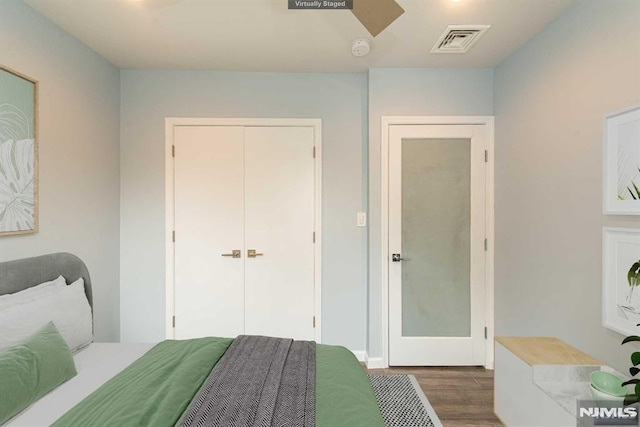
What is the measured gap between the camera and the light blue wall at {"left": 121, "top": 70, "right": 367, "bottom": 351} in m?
2.85

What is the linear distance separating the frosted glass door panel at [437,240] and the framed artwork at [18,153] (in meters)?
2.69

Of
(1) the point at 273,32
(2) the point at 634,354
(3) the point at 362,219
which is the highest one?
(1) the point at 273,32

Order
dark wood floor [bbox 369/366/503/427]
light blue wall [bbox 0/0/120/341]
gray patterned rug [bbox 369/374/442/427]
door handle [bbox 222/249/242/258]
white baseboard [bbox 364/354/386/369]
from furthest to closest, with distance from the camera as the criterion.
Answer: door handle [bbox 222/249/242/258] < white baseboard [bbox 364/354/386/369] < dark wood floor [bbox 369/366/503/427] < light blue wall [bbox 0/0/120/341] < gray patterned rug [bbox 369/374/442/427]

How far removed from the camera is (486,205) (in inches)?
110

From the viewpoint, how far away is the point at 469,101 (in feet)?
9.16

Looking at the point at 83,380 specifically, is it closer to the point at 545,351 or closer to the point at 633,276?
the point at 545,351

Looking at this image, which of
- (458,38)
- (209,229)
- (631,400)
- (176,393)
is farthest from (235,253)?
(631,400)

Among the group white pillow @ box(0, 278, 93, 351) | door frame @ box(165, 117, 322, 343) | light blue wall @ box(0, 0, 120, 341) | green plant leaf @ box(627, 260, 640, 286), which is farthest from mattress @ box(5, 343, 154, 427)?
green plant leaf @ box(627, 260, 640, 286)

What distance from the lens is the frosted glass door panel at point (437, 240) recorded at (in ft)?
9.16

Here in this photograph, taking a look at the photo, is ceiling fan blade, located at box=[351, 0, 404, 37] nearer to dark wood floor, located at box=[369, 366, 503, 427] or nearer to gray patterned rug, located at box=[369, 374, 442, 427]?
gray patterned rug, located at box=[369, 374, 442, 427]

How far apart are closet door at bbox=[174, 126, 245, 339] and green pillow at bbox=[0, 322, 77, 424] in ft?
4.38

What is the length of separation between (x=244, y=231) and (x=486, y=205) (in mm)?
2192

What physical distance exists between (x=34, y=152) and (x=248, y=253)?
164 cm

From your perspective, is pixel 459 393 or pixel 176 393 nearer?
pixel 176 393
